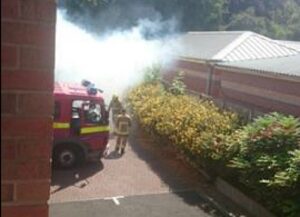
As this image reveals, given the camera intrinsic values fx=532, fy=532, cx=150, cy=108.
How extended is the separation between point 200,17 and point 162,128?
116ft

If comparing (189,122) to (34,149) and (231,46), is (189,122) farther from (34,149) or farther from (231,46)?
(34,149)

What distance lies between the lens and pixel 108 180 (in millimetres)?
12406

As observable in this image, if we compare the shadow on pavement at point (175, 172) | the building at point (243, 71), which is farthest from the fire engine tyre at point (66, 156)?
the building at point (243, 71)

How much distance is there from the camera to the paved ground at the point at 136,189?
34.3 feet

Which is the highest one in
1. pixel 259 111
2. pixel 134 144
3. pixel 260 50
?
pixel 260 50

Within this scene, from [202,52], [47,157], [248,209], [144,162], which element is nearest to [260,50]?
[202,52]

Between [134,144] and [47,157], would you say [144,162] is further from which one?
[47,157]

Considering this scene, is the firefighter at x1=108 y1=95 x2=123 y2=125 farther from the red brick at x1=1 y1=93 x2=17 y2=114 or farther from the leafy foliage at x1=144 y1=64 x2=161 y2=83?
the red brick at x1=1 y1=93 x2=17 y2=114

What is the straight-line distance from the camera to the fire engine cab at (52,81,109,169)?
12.6 metres

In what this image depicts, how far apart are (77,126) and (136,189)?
87.5 inches

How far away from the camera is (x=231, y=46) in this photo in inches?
894

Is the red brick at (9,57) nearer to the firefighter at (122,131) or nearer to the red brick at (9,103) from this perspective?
the red brick at (9,103)

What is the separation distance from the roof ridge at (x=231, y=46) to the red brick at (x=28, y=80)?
64.8 feet

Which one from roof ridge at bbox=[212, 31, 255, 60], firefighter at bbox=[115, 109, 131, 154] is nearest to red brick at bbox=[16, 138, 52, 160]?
firefighter at bbox=[115, 109, 131, 154]
